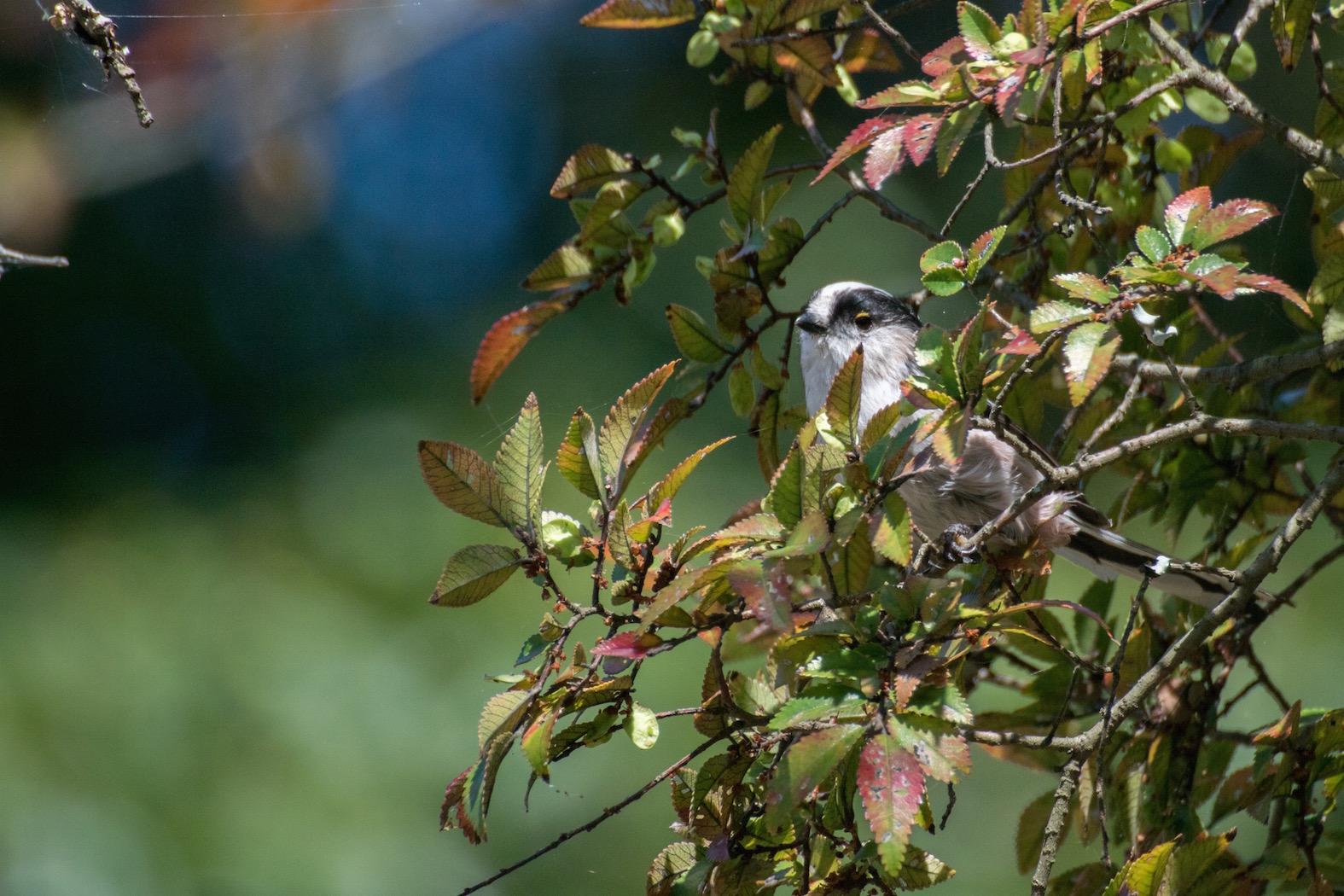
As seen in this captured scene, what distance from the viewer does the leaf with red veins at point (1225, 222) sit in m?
0.94

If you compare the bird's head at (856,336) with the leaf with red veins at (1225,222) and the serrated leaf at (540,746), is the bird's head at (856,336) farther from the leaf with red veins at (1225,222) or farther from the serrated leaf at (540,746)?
the serrated leaf at (540,746)

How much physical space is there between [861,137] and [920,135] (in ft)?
0.21

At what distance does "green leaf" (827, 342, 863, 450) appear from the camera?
96 centimetres

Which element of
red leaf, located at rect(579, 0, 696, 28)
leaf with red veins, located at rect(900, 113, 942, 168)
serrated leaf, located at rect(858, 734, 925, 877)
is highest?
red leaf, located at rect(579, 0, 696, 28)


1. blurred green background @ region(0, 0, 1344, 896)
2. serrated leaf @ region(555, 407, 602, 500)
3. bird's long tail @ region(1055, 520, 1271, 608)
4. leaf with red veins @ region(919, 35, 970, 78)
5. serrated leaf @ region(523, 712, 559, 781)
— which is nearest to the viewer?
serrated leaf @ region(523, 712, 559, 781)

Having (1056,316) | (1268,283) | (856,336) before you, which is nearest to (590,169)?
(1056,316)

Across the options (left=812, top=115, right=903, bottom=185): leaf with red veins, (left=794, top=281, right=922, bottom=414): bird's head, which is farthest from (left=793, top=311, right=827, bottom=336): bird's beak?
(left=812, top=115, right=903, bottom=185): leaf with red veins

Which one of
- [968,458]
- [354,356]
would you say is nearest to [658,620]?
[968,458]

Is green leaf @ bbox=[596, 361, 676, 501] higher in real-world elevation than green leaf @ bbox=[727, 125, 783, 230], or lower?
lower

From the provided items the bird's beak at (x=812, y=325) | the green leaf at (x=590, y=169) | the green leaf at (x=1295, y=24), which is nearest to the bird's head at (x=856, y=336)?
the bird's beak at (x=812, y=325)

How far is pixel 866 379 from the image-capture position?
219 centimetres

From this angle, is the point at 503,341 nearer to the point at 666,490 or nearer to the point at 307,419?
A: the point at 666,490

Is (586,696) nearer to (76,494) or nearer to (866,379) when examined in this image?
(866,379)

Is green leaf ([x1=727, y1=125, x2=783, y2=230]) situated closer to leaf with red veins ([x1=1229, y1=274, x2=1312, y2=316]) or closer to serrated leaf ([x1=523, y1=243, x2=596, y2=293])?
serrated leaf ([x1=523, y1=243, x2=596, y2=293])
